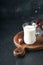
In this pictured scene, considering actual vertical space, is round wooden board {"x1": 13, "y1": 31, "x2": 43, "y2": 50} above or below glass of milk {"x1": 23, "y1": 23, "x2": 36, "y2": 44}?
below

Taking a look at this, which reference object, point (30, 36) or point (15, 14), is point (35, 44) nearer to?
point (30, 36)

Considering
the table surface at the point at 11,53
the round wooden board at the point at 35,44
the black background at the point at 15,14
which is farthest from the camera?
the black background at the point at 15,14

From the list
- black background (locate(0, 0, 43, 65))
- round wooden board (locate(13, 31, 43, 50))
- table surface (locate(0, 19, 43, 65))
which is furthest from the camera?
black background (locate(0, 0, 43, 65))

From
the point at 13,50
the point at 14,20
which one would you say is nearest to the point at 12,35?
the point at 13,50

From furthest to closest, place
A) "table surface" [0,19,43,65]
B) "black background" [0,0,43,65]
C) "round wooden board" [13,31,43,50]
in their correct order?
"black background" [0,0,43,65], "round wooden board" [13,31,43,50], "table surface" [0,19,43,65]

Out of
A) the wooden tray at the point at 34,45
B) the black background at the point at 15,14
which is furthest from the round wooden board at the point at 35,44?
the black background at the point at 15,14

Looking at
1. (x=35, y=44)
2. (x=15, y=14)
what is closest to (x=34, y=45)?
(x=35, y=44)

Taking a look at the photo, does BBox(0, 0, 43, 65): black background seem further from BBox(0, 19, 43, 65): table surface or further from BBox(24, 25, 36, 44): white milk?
BBox(24, 25, 36, 44): white milk

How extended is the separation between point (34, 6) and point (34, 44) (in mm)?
558

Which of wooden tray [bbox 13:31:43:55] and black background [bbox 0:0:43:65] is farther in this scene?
black background [bbox 0:0:43:65]

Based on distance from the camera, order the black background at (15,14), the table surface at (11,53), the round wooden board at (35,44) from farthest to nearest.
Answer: the black background at (15,14) → the round wooden board at (35,44) → the table surface at (11,53)

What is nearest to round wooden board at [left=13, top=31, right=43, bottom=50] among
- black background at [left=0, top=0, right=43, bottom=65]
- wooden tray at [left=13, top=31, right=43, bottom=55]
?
wooden tray at [left=13, top=31, right=43, bottom=55]

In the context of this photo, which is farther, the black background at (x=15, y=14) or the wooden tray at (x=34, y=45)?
the black background at (x=15, y=14)

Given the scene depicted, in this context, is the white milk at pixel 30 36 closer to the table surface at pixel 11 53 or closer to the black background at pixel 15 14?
the table surface at pixel 11 53
